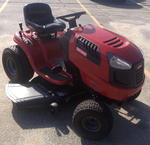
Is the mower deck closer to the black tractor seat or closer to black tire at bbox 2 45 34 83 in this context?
black tire at bbox 2 45 34 83

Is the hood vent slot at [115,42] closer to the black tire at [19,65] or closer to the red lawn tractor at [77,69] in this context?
the red lawn tractor at [77,69]

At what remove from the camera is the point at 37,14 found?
5.00 meters

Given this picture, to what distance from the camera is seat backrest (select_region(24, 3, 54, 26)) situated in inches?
194

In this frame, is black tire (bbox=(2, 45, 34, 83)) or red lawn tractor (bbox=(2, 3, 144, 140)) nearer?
red lawn tractor (bbox=(2, 3, 144, 140))

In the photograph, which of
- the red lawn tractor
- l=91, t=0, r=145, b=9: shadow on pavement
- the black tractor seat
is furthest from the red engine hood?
l=91, t=0, r=145, b=9: shadow on pavement

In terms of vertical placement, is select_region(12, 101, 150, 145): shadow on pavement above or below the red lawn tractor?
below

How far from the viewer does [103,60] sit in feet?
12.3

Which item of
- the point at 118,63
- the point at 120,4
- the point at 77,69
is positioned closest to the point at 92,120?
the point at 77,69

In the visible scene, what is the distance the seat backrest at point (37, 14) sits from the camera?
4.92 m

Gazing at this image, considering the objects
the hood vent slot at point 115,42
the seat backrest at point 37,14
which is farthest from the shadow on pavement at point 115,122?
the seat backrest at point 37,14

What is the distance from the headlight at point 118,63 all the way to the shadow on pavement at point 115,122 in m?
1.04

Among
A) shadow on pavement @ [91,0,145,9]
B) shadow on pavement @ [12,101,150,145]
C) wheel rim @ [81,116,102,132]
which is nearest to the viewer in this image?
wheel rim @ [81,116,102,132]

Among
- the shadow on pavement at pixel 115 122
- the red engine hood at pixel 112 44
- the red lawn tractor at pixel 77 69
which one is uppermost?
the red engine hood at pixel 112 44

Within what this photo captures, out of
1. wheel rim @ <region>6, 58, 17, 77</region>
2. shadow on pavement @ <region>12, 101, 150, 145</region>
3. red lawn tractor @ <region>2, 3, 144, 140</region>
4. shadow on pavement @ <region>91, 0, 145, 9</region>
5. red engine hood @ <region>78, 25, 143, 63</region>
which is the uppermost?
red engine hood @ <region>78, 25, 143, 63</region>
